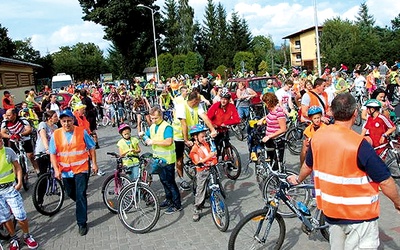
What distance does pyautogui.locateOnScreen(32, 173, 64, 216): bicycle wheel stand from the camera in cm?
663

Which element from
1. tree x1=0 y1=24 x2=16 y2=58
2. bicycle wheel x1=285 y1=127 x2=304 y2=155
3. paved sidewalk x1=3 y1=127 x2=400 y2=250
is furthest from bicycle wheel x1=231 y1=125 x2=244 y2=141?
tree x1=0 y1=24 x2=16 y2=58

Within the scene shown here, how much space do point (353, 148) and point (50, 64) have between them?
6829cm

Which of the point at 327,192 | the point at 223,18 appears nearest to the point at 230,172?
the point at 327,192

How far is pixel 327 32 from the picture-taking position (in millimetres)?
51656

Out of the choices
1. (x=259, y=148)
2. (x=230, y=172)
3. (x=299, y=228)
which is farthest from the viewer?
(x=230, y=172)

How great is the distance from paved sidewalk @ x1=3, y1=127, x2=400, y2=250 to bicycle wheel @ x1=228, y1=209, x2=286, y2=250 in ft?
1.63

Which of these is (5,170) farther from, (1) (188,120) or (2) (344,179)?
(2) (344,179)

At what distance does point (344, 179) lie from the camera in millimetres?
2898

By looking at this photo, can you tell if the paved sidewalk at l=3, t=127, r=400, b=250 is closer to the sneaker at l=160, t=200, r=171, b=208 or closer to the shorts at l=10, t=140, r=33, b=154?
the sneaker at l=160, t=200, r=171, b=208

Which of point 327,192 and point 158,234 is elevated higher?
point 327,192

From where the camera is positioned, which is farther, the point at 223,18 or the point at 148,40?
the point at 223,18

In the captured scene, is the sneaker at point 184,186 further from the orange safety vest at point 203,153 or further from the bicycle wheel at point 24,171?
the bicycle wheel at point 24,171

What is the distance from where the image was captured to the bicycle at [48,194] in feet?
21.7

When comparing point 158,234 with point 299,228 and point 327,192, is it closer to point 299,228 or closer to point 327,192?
point 299,228
